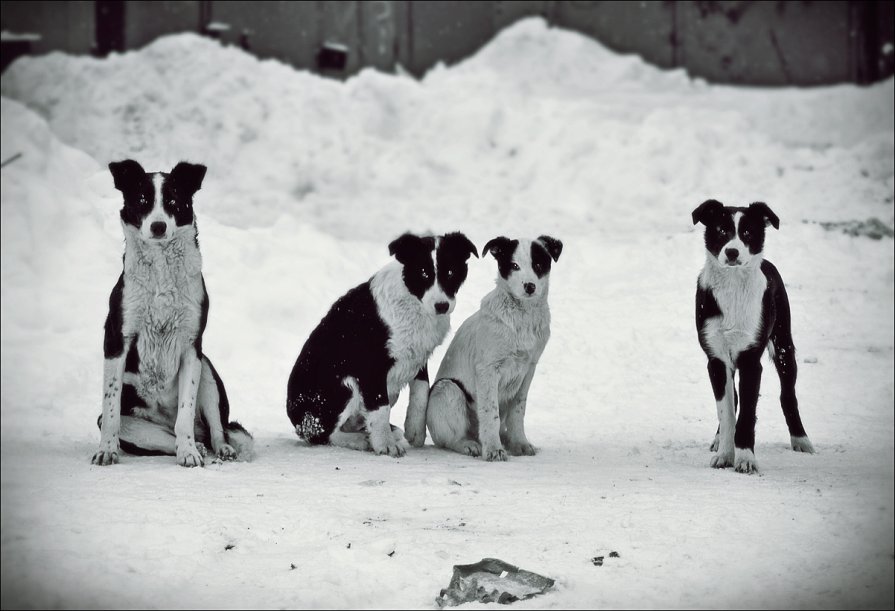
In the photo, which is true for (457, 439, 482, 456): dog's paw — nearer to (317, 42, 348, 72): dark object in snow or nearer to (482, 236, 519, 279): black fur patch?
(482, 236, 519, 279): black fur patch

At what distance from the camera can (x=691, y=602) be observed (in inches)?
171

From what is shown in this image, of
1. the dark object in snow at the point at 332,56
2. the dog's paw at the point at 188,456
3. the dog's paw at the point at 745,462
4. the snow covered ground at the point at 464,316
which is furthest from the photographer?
the dark object in snow at the point at 332,56

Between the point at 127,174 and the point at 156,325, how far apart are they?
99 centimetres

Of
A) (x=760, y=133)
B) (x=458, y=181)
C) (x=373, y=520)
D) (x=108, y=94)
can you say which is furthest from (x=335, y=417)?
(x=760, y=133)

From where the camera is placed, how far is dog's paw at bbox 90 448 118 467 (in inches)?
263

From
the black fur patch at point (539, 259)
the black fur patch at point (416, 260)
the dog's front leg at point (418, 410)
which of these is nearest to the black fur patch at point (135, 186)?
the black fur patch at point (416, 260)

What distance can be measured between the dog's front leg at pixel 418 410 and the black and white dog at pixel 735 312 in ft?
6.64

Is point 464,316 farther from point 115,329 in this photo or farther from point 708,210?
point 115,329

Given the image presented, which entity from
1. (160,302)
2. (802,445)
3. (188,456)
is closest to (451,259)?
(160,302)

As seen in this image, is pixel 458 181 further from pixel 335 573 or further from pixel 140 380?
pixel 335 573

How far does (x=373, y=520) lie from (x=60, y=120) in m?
11.3

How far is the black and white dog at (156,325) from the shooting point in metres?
6.71

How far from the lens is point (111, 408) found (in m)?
6.77

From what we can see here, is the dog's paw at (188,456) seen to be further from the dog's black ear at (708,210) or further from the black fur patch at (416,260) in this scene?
the dog's black ear at (708,210)
